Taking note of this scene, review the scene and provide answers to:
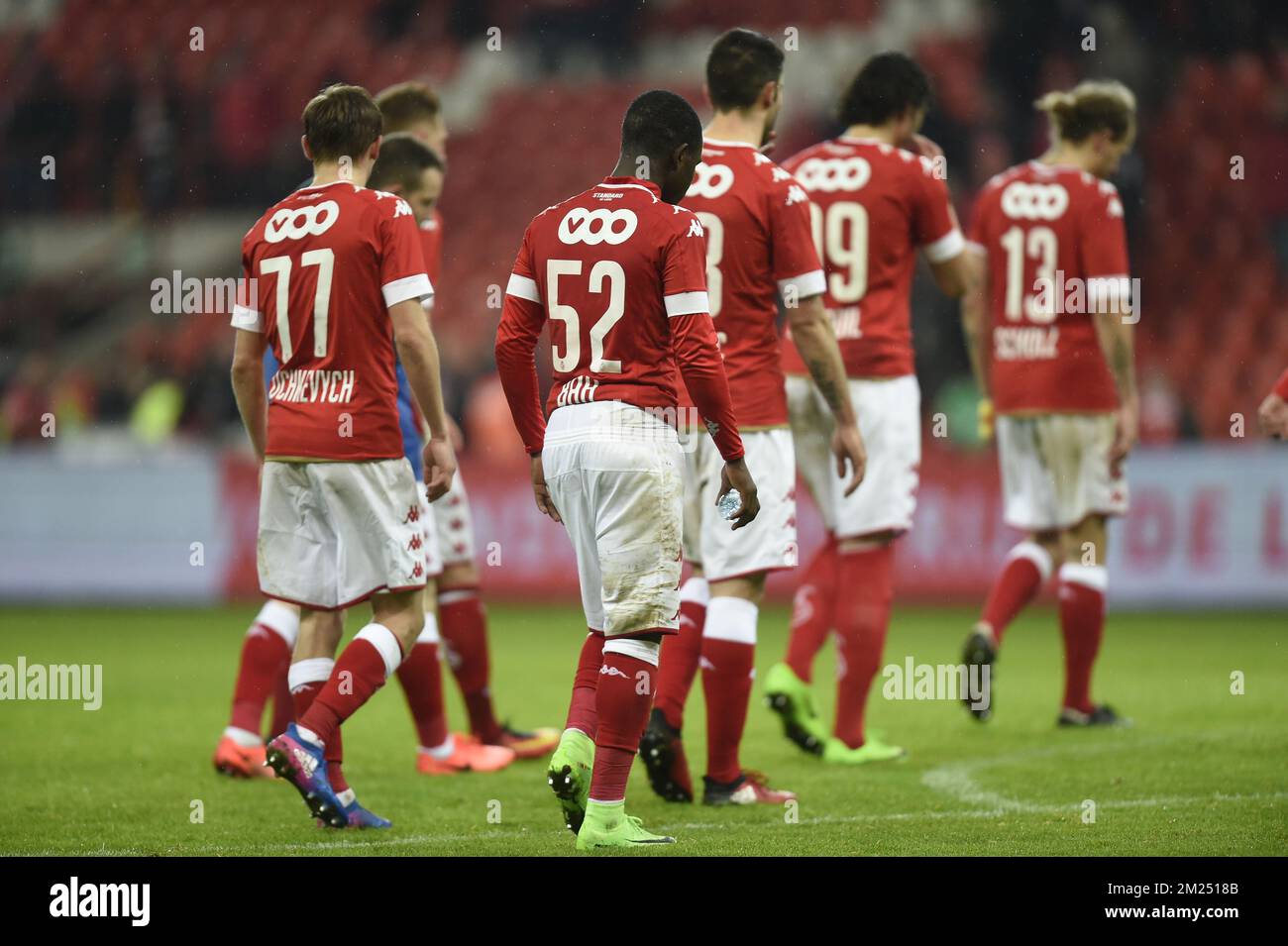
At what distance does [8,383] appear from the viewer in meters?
17.4

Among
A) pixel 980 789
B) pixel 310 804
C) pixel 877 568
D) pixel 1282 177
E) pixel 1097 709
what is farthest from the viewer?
pixel 1282 177

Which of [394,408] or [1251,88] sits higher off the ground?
[1251,88]

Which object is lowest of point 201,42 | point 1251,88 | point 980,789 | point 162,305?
point 980,789

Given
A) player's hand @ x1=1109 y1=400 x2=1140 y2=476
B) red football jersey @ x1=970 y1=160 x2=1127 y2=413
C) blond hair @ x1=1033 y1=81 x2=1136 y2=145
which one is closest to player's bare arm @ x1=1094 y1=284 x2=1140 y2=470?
player's hand @ x1=1109 y1=400 x2=1140 y2=476

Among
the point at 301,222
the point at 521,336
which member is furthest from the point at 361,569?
the point at 301,222

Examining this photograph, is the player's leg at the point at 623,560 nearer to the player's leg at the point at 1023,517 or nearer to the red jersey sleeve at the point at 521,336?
the red jersey sleeve at the point at 521,336

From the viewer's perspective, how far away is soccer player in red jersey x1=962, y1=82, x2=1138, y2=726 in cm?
726

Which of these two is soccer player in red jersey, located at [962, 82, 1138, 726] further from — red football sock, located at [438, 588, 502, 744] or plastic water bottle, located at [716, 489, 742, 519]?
plastic water bottle, located at [716, 489, 742, 519]

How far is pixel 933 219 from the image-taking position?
20.9 ft

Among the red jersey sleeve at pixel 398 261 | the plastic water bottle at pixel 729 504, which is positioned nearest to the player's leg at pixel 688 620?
the plastic water bottle at pixel 729 504

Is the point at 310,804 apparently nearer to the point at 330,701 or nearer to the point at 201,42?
the point at 330,701

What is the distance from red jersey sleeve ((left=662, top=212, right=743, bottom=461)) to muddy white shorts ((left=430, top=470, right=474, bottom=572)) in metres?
2.09

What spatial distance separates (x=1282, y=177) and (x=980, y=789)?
1127 cm

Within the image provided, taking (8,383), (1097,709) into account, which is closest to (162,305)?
(8,383)
